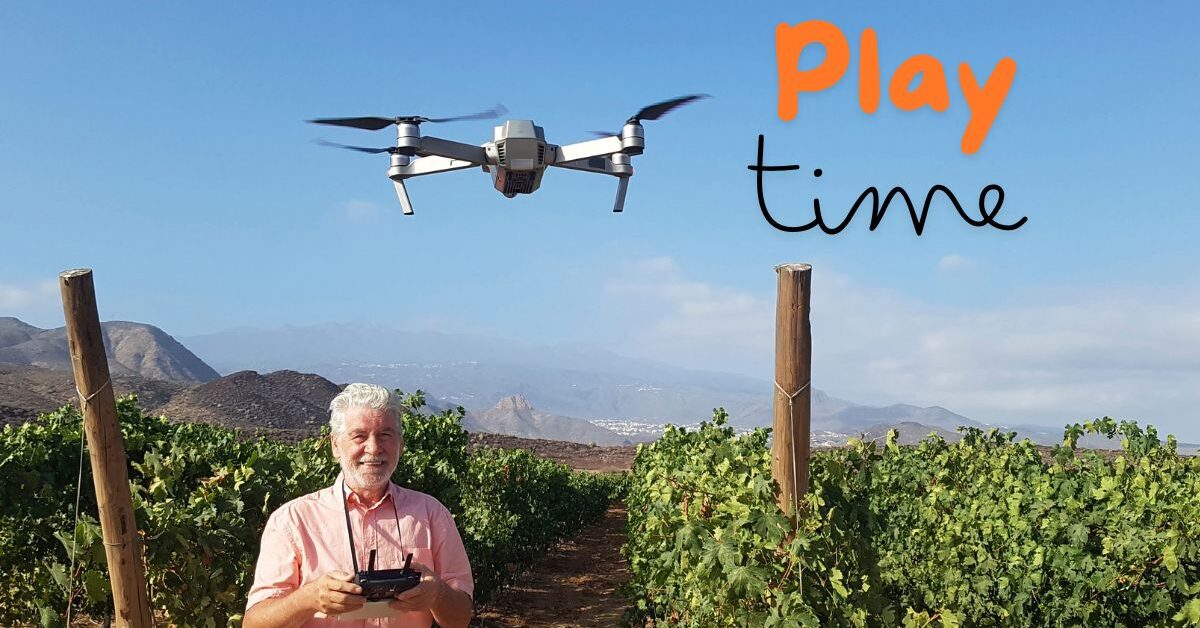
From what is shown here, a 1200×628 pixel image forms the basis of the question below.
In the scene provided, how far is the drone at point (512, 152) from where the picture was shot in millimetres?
10227

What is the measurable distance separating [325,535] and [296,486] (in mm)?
3568

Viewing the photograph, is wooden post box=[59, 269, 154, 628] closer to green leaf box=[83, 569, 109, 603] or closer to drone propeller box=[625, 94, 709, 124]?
green leaf box=[83, 569, 109, 603]

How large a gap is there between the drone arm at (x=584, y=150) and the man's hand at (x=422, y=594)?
8.78 m

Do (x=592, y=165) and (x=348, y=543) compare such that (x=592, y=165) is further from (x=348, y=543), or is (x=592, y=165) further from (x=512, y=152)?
(x=348, y=543)

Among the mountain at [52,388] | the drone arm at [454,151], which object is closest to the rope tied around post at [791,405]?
the drone arm at [454,151]

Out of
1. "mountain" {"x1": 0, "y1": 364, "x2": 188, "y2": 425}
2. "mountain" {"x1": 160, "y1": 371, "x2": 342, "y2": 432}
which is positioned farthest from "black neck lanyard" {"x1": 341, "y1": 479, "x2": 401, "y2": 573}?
"mountain" {"x1": 0, "y1": 364, "x2": 188, "y2": 425}

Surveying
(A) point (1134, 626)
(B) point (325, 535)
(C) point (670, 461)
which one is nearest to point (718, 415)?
(C) point (670, 461)

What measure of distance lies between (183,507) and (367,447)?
10.1 ft

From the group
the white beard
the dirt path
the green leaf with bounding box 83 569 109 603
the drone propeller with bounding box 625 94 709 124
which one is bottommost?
the dirt path

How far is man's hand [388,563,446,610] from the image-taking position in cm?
243

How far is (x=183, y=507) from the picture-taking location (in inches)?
201

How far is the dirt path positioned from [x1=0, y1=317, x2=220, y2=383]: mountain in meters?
109

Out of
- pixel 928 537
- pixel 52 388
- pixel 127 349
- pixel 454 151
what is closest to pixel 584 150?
pixel 454 151

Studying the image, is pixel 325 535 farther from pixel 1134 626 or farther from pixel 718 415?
pixel 718 415
